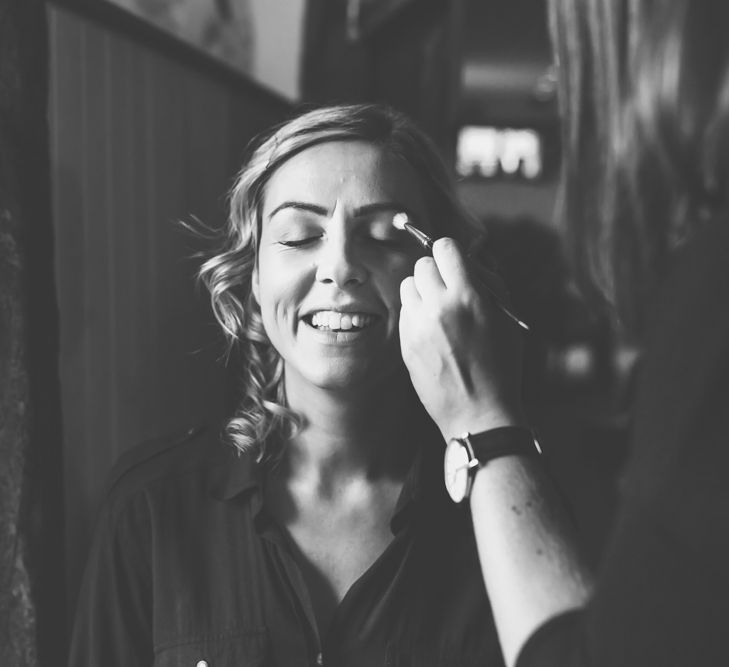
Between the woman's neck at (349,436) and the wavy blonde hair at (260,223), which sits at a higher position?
the wavy blonde hair at (260,223)

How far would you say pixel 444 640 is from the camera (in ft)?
4.36

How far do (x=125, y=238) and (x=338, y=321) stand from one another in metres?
0.61

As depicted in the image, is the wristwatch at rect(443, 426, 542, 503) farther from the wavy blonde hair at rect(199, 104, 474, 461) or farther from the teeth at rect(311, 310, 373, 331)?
the wavy blonde hair at rect(199, 104, 474, 461)

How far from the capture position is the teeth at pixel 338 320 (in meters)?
1.39

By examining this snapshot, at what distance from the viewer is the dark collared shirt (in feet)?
4.29

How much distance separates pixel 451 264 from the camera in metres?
1.08

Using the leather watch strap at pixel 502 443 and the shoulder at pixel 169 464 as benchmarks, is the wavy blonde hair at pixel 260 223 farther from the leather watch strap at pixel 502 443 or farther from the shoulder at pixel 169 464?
the leather watch strap at pixel 502 443

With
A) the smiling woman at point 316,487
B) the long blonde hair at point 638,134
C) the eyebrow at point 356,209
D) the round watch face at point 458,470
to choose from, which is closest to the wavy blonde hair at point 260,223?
the smiling woman at point 316,487

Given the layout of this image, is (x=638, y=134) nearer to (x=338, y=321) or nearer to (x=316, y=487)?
(x=338, y=321)

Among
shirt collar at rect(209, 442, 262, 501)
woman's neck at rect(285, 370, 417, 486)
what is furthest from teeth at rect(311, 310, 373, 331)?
shirt collar at rect(209, 442, 262, 501)

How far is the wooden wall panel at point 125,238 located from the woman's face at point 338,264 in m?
Answer: 0.38

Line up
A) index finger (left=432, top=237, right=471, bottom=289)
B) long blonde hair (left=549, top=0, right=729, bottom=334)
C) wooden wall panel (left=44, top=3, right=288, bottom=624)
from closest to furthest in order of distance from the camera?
long blonde hair (left=549, top=0, right=729, bottom=334)
index finger (left=432, top=237, right=471, bottom=289)
wooden wall panel (left=44, top=3, right=288, bottom=624)

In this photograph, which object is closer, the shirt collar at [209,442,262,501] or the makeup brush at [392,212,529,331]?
the makeup brush at [392,212,529,331]

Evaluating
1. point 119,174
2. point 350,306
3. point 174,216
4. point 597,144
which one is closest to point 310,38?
point 174,216
